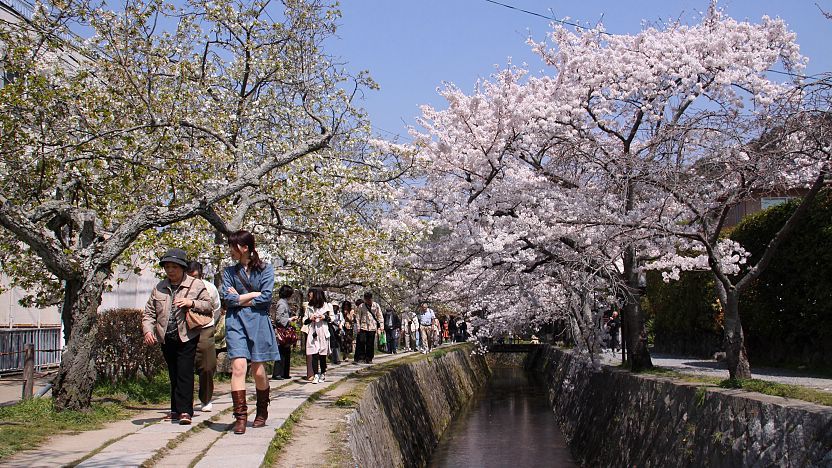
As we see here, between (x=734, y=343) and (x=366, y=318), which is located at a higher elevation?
(x=366, y=318)

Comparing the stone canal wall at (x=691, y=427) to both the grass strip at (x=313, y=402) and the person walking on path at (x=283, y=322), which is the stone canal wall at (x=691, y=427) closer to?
the grass strip at (x=313, y=402)

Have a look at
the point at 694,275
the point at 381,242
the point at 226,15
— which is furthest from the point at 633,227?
the point at 694,275

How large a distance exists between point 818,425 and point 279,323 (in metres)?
8.83

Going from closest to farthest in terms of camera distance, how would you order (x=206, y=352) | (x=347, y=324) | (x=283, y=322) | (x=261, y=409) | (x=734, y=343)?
1. (x=261, y=409)
2. (x=206, y=352)
3. (x=734, y=343)
4. (x=283, y=322)
5. (x=347, y=324)

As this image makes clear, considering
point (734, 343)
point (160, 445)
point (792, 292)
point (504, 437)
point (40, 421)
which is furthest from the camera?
point (504, 437)

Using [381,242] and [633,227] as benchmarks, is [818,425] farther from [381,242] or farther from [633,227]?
[381,242]

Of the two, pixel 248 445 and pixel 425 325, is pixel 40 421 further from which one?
pixel 425 325

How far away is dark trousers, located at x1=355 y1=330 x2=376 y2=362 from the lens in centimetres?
1819

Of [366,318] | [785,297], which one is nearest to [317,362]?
[366,318]

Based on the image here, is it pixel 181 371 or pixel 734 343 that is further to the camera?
pixel 734 343

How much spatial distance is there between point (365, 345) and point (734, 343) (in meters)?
10.7

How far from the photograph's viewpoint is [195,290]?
24.2 feet

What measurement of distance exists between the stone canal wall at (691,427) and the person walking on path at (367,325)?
5.37m

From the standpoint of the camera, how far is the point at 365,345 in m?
18.5
